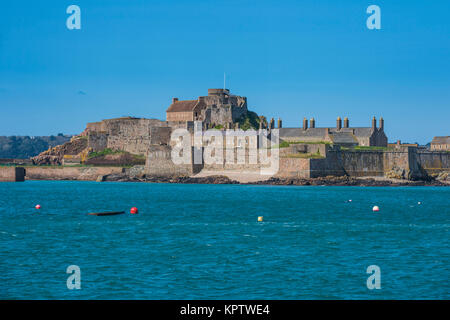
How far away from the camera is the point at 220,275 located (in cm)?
1923

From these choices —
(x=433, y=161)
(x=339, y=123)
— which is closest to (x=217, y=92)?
(x=339, y=123)

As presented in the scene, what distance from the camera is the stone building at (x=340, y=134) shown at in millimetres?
90875

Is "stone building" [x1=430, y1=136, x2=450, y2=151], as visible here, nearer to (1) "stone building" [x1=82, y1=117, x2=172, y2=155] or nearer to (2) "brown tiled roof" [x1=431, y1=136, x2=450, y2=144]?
(2) "brown tiled roof" [x1=431, y1=136, x2=450, y2=144]

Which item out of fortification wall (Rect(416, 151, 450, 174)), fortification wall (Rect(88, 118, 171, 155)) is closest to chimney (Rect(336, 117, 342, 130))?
fortification wall (Rect(416, 151, 450, 174))

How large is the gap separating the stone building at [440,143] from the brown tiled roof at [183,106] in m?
47.1

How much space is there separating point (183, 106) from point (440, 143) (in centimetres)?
5116

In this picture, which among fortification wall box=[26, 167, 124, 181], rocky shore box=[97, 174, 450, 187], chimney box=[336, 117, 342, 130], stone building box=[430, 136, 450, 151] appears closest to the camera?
rocky shore box=[97, 174, 450, 187]

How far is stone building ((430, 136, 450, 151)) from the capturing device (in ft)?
381

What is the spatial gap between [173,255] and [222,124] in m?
65.8

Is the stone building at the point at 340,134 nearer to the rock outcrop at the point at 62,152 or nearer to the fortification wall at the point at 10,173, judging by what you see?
the rock outcrop at the point at 62,152

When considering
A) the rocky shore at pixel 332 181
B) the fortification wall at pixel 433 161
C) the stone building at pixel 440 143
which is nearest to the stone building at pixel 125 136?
the rocky shore at pixel 332 181

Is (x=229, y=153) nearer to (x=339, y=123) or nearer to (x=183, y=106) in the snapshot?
(x=183, y=106)

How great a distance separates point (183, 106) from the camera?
95938 mm

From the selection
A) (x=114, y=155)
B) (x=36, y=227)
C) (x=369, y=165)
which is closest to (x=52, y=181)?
(x=114, y=155)
